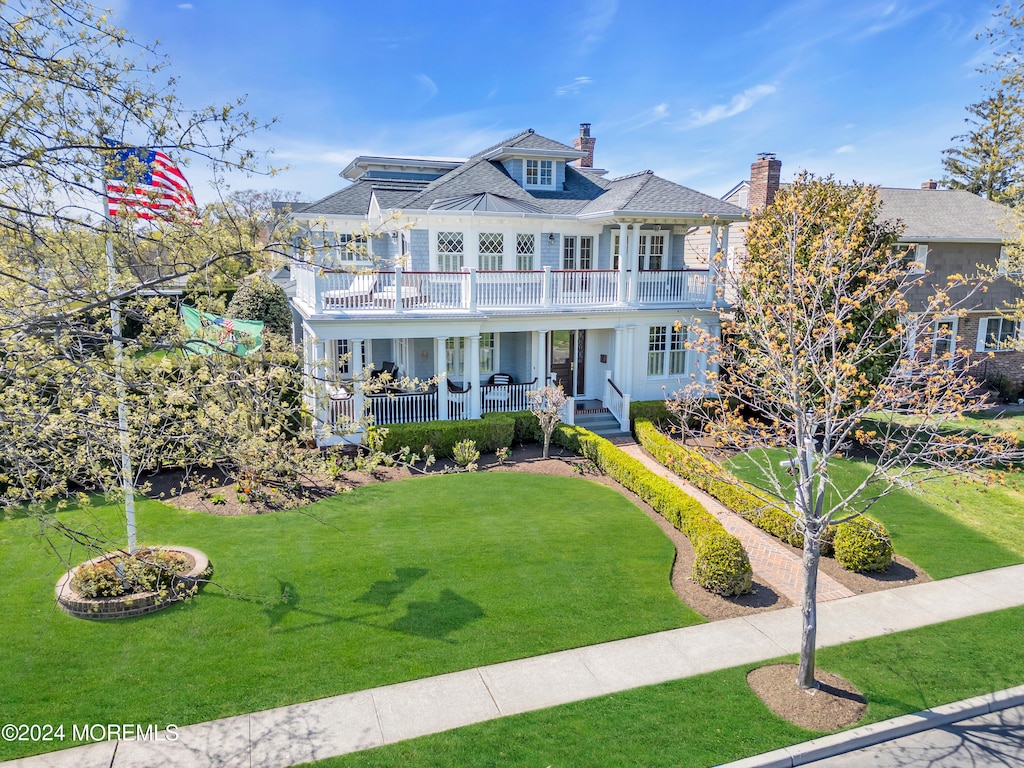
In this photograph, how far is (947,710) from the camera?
297 inches

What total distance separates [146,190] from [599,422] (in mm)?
15065

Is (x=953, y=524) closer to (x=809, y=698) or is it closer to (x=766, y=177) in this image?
(x=809, y=698)

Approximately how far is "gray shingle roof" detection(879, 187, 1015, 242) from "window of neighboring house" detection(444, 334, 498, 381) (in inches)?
577

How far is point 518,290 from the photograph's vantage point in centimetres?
1856

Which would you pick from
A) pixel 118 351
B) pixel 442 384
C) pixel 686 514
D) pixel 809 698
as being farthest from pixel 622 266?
pixel 118 351

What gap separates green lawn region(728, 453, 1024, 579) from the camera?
11.5 metres

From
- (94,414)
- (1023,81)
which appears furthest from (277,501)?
(1023,81)

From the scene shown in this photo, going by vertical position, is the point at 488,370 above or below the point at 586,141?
below

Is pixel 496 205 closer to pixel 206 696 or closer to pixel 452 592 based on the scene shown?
pixel 452 592

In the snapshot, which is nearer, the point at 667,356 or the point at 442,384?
the point at 442,384

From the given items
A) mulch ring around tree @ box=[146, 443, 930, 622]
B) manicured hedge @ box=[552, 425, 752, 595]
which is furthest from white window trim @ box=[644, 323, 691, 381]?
mulch ring around tree @ box=[146, 443, 930, 622]

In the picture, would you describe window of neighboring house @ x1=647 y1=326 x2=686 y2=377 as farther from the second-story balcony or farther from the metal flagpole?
the metal flagpole

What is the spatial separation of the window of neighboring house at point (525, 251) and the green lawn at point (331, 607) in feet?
31.7

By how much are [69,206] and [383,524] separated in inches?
303
